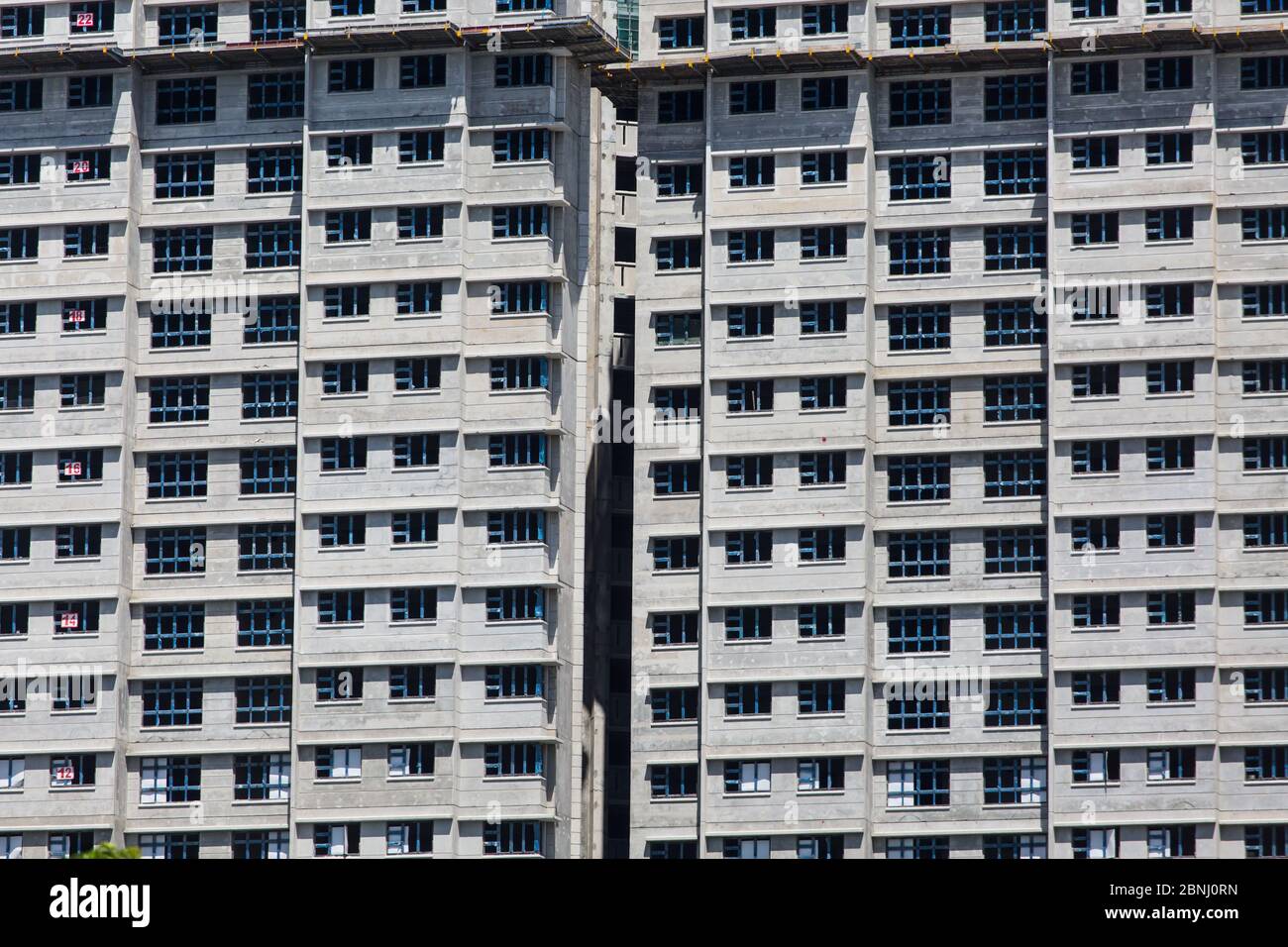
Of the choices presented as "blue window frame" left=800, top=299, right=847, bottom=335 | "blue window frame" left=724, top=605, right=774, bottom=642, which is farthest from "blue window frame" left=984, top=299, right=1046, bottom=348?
"blue window frame" left=724, top=605, right=774, bottom=642

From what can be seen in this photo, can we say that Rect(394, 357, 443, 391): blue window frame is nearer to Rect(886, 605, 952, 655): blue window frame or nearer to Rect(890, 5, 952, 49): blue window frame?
Rect(886, 605, 952, 655): blue window frame

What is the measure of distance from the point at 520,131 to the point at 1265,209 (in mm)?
33750

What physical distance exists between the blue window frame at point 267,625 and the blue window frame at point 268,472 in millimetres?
5141

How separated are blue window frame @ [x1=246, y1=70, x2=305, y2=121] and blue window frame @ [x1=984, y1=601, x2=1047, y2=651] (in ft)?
131

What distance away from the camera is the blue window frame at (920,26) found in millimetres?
137750

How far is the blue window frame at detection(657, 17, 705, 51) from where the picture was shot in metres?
140

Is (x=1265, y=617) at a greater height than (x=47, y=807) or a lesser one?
greater

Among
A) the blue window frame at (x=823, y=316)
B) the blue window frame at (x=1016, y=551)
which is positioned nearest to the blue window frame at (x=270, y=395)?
the blue window frame at (x=823, y=316)

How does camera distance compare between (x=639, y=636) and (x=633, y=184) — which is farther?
(x=633, y=184)

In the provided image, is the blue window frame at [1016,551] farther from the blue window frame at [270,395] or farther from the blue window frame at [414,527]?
the blue window frame at [270,395]
